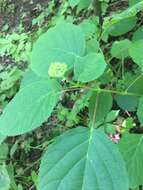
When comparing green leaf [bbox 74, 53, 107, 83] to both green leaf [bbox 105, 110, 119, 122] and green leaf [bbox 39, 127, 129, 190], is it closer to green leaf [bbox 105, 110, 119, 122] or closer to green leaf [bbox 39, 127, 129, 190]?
green leaf [bbox 39, 127, 129, 190]

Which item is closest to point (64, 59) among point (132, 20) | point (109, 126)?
point (109, 126)

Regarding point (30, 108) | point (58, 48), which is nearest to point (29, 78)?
point (58, 48)

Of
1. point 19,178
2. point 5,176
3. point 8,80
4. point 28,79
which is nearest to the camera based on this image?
point 28,79

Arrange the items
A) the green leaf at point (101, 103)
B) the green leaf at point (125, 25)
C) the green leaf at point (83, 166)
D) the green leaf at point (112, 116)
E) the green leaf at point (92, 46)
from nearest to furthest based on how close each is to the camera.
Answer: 1. the green leaf at point (83, 166)
2. the green leaf at point (101, 103)
3. the green leaf at point (92, 46)
4. the green leaf at point (112, 116)
5. the green leaf at point (125, 25)

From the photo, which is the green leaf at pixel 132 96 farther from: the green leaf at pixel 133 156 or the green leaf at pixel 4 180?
the green leaf at pixel 4 180

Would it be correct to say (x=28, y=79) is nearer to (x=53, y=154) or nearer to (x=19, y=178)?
(x=53, y=154)

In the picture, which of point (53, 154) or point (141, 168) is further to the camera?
point (141, 168)

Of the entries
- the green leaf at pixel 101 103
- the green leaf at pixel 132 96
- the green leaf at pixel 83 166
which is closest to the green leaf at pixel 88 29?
the green leaf at pixel 132 96
